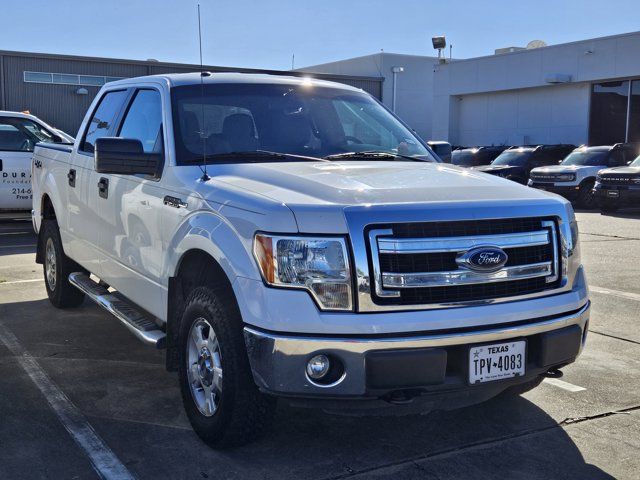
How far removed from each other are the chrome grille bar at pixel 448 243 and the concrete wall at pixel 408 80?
40.6 meters

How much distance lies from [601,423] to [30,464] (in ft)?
10.1

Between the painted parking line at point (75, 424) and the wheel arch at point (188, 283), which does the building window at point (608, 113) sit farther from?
the wheel arch at point (188, 283)

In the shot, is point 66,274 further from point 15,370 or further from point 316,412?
point 316,412

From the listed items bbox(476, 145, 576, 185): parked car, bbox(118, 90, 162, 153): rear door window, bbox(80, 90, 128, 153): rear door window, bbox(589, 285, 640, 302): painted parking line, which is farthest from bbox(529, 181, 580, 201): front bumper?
bbox(118, 90, 162, 153): rear door window

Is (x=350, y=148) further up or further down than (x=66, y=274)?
further up

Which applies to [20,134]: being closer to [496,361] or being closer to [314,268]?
[314,268]

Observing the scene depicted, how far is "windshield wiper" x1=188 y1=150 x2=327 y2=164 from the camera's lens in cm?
449

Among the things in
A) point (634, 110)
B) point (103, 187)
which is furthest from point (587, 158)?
point (103, 187)

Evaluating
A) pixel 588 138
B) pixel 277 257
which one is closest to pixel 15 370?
pixel 277 257

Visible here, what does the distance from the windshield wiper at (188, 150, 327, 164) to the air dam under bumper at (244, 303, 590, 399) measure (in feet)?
4.55

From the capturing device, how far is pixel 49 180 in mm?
6973

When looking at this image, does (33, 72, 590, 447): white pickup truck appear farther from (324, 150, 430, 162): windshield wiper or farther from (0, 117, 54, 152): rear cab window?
(0, 117, 54, 152): rear cab window

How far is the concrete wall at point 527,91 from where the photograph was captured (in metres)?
29.4

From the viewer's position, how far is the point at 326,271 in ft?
11.0
